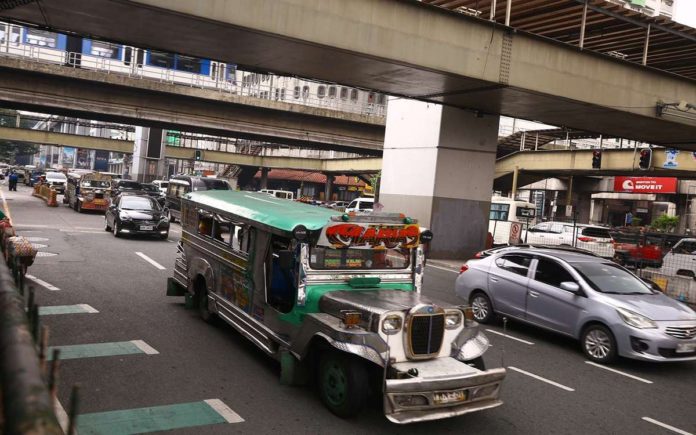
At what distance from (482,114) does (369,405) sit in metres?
16.4

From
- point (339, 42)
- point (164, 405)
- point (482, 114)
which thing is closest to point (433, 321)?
point (164, 405)

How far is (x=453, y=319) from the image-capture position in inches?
247

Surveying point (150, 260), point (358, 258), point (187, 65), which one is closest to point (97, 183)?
point (187, 65)

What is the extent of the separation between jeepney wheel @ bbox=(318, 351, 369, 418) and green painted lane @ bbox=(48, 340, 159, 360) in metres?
2.89

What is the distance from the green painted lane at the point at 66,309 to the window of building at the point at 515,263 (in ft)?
24.6

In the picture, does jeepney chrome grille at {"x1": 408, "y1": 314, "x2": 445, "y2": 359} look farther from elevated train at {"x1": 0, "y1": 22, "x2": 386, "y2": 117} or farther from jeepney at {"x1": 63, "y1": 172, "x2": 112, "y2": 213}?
jeepney at {"x1": 63, "y1": 172, "x2": 112, "y2": 213}

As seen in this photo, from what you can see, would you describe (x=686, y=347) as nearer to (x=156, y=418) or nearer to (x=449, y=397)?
(x=449, y=397)

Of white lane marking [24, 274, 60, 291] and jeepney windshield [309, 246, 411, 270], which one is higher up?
jeepney windshield [309, 246, 411, 270]

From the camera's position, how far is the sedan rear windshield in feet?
30.6

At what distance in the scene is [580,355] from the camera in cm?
932

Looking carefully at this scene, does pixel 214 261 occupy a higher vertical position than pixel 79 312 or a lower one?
higher

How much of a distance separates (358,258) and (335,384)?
5.46 ft

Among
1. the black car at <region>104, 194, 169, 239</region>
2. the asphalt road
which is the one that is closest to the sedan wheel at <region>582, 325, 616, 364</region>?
the asphalt road

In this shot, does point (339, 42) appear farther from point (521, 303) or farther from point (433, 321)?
point (433, 321)
